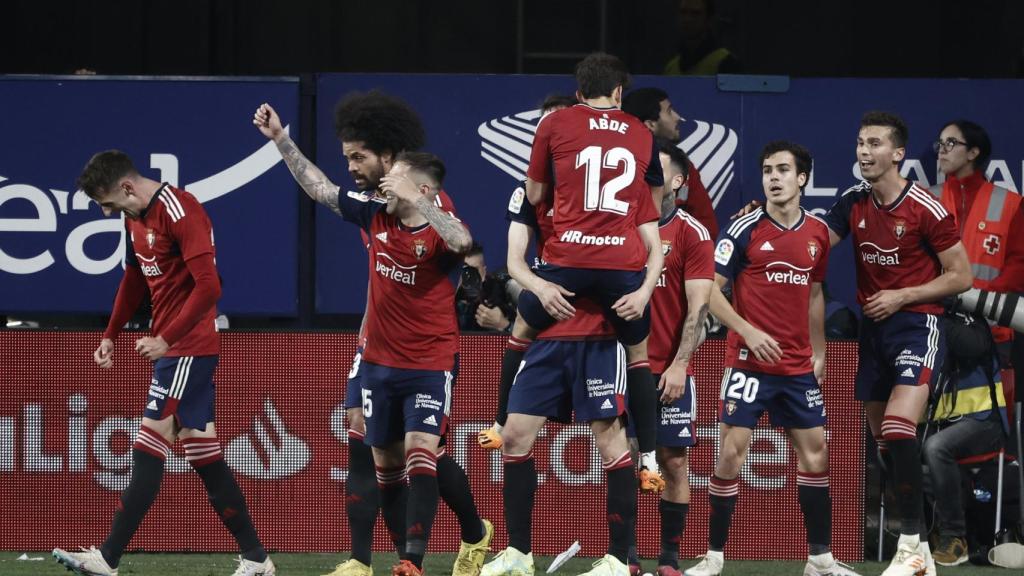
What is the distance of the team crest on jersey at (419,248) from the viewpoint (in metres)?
8.05

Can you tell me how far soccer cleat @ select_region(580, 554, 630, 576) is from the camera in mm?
7766

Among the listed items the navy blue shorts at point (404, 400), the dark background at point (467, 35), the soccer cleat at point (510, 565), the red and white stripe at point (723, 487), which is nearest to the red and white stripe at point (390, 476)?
the navy blue shorts at point (404, 400)

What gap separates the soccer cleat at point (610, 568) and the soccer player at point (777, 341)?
1.16 m

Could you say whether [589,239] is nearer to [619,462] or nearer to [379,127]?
[619,462]

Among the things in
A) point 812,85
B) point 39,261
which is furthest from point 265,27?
point 812,85

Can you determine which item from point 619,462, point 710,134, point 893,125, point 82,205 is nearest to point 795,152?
point 893,125

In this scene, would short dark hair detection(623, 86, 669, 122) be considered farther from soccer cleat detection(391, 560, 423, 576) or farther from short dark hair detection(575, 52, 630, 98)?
soccer cleat detection(391, 560, 423, 576)

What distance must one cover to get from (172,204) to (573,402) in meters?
2.14

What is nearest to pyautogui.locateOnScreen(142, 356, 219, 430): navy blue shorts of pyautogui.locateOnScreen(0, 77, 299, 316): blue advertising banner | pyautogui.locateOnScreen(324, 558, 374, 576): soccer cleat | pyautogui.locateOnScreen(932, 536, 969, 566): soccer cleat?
pyautogui.locateOnScreen(324, 558, 374, 576): soccer cleat

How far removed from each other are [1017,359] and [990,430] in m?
0.89

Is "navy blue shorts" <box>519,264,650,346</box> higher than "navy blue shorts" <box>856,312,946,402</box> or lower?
higher

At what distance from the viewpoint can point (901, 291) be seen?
350 inches

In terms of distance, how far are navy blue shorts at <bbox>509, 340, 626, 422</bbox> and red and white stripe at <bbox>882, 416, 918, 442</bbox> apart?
159 centimetres

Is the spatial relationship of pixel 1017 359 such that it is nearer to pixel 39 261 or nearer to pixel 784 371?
pixel 784 371
